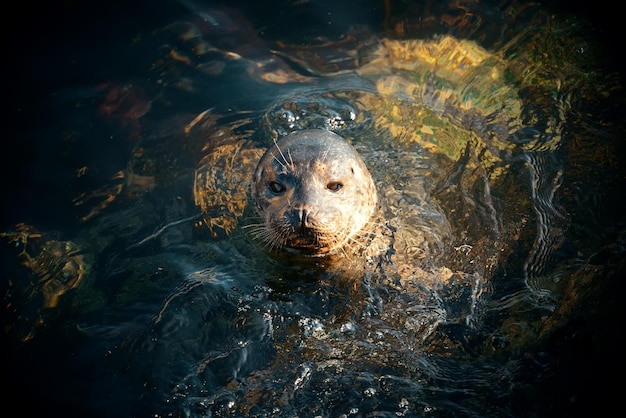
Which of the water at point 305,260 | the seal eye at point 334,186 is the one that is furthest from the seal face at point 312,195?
the water at point 305,260

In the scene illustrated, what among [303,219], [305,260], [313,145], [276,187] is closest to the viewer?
[303,219]

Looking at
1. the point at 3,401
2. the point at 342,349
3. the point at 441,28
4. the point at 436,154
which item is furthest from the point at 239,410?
the point at 441,28

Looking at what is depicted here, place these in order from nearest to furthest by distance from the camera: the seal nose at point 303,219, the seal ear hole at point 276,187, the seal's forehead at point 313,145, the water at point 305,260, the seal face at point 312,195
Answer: the water at point 305,260 → the seal nose at point 303,219 → the seal face at point 312,195 → the seal ear hole at point 276,187 → the seal's forehead at point 313,145

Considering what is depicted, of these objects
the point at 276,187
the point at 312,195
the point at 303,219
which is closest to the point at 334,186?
the point at 312,195

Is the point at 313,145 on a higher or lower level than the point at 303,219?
higher

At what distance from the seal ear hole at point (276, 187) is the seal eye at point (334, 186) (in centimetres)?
34

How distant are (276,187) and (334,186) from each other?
448mm

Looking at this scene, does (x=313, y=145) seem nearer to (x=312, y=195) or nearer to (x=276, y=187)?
(x=276, y=187)

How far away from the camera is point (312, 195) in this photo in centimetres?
376

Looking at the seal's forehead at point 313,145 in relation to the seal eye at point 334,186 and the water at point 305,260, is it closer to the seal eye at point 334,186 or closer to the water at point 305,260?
the seal eye at point 334,186

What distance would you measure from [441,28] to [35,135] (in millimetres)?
4534

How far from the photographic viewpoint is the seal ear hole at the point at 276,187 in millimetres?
3969

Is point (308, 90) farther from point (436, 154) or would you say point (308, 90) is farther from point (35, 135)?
point (35, 135)

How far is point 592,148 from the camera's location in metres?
4.50
